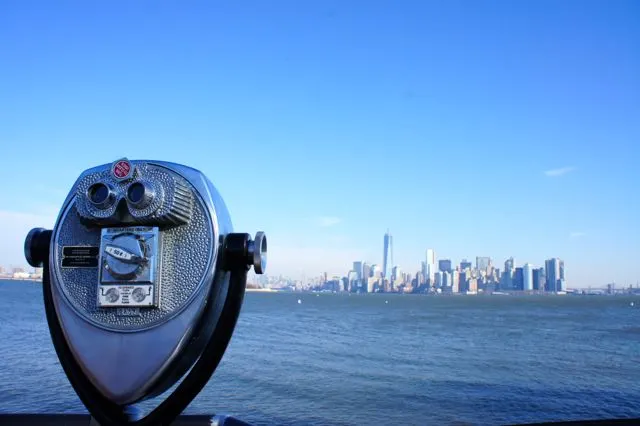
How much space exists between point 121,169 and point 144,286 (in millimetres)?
383

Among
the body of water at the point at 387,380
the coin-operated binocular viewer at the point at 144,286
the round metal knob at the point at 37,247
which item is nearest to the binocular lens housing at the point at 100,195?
the coin-operated binocular viewer at the point at 144,286

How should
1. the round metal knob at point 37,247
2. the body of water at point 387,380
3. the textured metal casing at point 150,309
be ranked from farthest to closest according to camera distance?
the body of water at point 387,380, the round metal knob at point 37,247, the textured metal casing at point 150,309

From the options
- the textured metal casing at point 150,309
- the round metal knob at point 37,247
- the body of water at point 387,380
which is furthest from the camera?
the body of water at point 387,380

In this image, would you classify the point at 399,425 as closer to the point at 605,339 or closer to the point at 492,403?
the point at 492,403

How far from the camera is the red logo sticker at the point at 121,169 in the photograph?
78.4 inches

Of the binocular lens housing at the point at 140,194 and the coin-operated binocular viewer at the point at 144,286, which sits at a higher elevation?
the binocular lens housing at the point at 140,194

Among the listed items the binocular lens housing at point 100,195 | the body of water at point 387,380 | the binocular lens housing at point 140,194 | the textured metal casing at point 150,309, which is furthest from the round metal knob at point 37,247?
the body of water at point 387,380

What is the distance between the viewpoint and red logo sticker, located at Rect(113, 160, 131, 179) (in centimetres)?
199

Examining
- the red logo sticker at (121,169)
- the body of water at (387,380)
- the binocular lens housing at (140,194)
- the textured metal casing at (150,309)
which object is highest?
the red logo sticker at (121,169)

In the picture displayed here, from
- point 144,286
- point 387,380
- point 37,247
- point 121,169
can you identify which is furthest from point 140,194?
point 387,380

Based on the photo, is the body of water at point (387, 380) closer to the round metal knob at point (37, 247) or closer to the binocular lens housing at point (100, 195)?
the round metal knob at point (37, 247)

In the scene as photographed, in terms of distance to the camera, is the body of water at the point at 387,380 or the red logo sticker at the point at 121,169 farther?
the body of water at the point at 387,380

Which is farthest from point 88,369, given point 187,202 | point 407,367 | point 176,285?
point 407,367

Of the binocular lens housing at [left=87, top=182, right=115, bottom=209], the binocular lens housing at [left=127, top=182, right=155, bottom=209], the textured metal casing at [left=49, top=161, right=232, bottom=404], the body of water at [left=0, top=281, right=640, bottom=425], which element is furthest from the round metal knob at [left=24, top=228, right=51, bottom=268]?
the body of water at [left=0, top=281, right=640, bottom=425]
